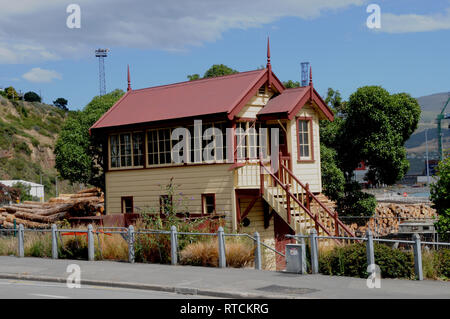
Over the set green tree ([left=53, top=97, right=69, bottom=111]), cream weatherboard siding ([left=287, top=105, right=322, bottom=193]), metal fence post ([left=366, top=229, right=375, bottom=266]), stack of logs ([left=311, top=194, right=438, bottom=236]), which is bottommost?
stack of logs ([left=311, top=194, right=438, bottom=236])

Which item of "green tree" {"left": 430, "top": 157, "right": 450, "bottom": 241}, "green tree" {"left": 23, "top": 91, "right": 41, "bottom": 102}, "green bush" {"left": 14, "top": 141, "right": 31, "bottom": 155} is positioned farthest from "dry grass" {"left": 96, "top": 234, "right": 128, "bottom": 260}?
"green tree" {"left": 23, "top": 91, "right": 41, "bottom": 102}

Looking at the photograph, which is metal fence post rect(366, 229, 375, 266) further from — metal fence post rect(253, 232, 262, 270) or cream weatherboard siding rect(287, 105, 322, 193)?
cream weatherboard siding rect(287, 105, 322, 193)

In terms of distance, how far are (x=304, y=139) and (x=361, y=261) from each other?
9812mm

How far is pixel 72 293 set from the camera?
13523 mm

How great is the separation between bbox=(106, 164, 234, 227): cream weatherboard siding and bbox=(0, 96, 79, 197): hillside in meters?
50.2

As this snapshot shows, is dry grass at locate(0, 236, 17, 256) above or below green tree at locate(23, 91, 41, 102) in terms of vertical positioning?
below

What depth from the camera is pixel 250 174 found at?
73.5 ft

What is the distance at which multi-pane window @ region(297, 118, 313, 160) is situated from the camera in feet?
78.2

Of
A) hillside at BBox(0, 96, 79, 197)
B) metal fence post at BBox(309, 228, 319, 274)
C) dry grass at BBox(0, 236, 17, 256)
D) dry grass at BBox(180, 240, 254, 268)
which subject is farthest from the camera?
hillside at BBox(0, 96, 79, 197)

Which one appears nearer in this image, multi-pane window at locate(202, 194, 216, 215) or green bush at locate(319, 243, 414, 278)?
green bush at locate(319, 243, 414, 278)

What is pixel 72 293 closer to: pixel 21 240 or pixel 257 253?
pixel 257 253

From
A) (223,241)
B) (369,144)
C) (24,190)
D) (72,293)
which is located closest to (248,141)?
(223,241)

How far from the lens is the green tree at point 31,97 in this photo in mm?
120625
